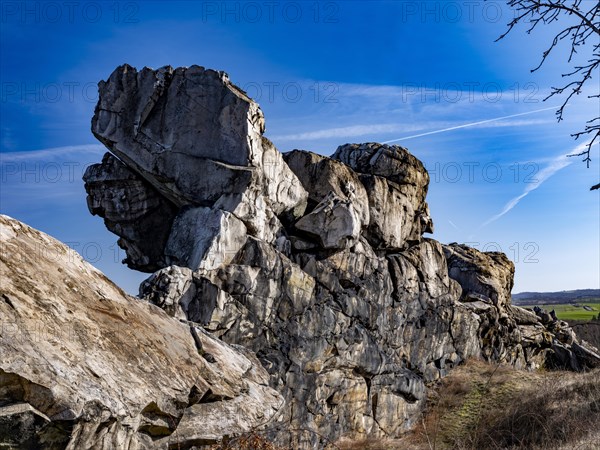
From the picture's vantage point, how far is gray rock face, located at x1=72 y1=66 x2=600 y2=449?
14.6 m

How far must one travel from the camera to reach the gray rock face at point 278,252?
47.9 ft

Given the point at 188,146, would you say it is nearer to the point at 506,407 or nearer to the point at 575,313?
the point at 506,407

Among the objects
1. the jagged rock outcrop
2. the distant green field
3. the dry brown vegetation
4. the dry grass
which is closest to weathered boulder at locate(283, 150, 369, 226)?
the dry brown vegetation

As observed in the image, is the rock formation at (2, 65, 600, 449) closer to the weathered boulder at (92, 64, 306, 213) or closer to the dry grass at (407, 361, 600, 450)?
the weathered boulder at (92, 64, 306, 213)

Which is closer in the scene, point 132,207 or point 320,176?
point 132,207

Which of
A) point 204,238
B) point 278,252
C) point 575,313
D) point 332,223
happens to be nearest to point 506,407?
point 332,223

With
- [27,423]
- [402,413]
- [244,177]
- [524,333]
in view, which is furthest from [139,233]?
[524,333]

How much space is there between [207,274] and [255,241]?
6.44 feet

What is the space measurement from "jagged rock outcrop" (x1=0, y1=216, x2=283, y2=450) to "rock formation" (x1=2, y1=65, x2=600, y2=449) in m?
6.76

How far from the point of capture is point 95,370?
4.51m

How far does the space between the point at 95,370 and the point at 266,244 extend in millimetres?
11098

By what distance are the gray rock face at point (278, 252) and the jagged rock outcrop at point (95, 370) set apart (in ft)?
22.1

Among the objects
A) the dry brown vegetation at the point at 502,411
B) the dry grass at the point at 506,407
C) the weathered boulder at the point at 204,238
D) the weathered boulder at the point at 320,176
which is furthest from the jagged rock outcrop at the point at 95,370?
the weathered boulder at the point at 320,176

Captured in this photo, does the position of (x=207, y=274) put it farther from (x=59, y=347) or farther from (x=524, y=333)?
(x=524, y=333)
